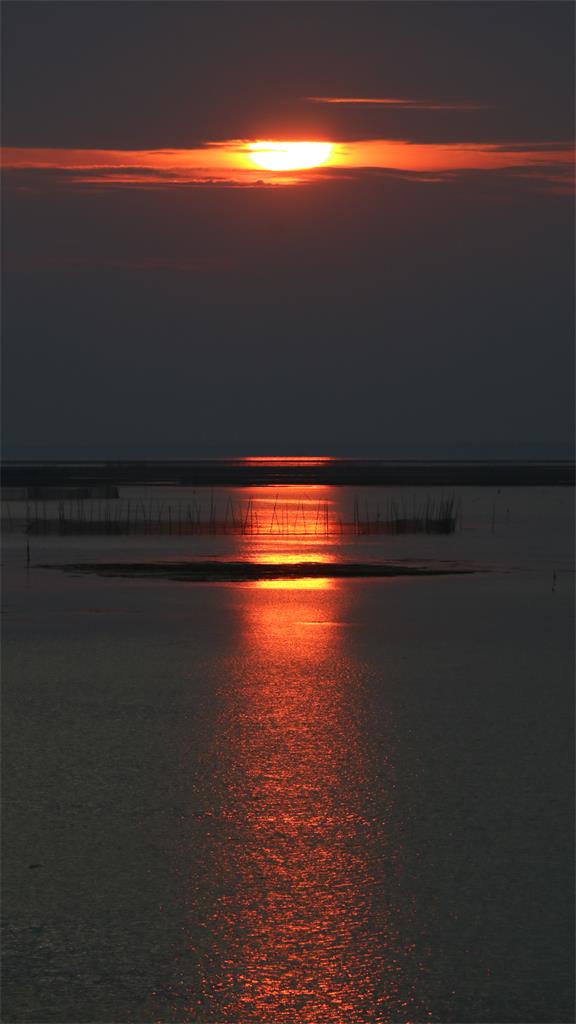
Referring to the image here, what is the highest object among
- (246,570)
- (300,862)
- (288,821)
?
(246,570)

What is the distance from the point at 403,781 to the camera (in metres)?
15.5

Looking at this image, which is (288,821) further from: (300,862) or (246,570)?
(246,570)

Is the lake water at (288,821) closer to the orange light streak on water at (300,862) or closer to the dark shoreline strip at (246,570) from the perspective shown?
the orange light streak on water at (300,862)

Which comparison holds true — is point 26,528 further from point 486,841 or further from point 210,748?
point 486,841

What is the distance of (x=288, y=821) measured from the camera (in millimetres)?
13680

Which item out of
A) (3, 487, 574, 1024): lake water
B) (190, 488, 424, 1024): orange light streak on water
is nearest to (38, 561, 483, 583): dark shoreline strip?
(3, 487, 574, 1024): lake water

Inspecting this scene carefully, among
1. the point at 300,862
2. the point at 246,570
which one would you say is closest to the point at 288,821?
the point at 300,862

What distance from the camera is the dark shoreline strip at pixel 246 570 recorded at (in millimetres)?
40438

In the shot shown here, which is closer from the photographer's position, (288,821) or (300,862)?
(300,862)

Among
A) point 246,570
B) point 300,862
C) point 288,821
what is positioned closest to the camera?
point 300,862

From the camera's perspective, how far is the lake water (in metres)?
9.89

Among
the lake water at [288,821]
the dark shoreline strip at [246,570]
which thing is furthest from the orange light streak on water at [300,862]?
the dark shoreline strip at [246,570]

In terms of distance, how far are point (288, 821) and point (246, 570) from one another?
94.9 feet

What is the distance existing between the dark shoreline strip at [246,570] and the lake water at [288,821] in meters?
10.2
